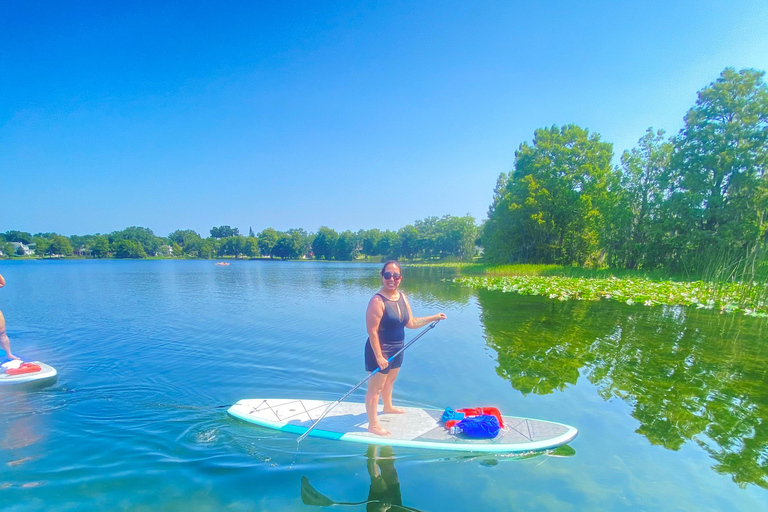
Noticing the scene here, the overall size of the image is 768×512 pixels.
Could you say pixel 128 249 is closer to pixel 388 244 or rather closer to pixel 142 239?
pixel 142 239

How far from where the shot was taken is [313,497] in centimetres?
374

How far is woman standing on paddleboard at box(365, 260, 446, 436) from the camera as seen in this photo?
177 inches

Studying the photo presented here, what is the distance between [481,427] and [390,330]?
1.74m

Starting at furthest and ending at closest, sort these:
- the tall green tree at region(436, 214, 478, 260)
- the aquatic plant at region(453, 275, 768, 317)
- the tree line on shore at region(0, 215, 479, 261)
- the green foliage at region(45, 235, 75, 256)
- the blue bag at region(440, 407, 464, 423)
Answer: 1. the green foliage at region(45, 235, 75, 256)
2. the tree line on shore at region(0, 215, 479, 261)
3. the tall green tree at region(436, 214, 478, 260)
4. the aquatic plant at region(453, 275, 768, 317)
5. the blue bag at region(440, 407, 464, 423)

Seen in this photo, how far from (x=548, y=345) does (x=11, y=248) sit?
151 metres

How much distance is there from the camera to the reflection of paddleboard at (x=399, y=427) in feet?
15.0

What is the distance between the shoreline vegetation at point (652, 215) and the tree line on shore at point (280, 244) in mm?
37681

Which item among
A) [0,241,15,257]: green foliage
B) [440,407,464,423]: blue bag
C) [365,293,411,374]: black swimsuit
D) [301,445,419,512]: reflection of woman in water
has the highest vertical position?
[0,241,15,257]: green foliage

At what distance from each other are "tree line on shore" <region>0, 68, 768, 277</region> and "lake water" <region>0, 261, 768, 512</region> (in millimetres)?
8667

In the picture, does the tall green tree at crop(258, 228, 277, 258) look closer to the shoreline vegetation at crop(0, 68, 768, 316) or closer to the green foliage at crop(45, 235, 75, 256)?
the green foliage at crop(45, 235, 75, 256)

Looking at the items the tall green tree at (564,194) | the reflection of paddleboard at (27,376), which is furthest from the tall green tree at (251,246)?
the reflection of paddleboard at (27,376)

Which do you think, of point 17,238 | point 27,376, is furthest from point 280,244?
point 27,376

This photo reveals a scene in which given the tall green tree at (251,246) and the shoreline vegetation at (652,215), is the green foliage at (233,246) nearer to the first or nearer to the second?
the tall green tree at (251,246)

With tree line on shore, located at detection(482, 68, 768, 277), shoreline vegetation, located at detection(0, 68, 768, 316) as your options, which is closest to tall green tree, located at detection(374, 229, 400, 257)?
shoreline vegetation, located at detection(0, 68, 768, 316)
